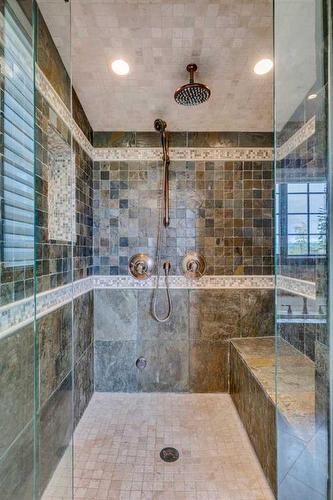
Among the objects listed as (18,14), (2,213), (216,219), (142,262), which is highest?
(18,14)

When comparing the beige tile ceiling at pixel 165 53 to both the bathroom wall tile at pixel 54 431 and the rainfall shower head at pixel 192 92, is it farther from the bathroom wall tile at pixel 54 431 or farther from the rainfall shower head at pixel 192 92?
the bathroom wall tile at pixel 54 431

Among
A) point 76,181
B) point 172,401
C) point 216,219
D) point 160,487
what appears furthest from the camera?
point 216,219

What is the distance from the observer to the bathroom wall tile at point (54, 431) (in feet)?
3.96

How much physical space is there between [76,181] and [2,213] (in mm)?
1216

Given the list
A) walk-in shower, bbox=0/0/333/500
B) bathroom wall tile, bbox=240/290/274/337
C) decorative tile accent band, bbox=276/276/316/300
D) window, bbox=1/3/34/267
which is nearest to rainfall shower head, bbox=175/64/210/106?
walk-in shower, bbox=0/0/333/500

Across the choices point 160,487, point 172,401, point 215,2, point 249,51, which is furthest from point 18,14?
point 172,401

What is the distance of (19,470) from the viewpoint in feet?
3.50

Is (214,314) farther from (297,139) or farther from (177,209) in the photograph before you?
(297,139)

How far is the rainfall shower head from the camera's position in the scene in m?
1.70

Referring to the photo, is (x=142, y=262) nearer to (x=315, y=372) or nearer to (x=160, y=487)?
(x=160, y=487)

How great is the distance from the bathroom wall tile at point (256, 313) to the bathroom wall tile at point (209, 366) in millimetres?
289

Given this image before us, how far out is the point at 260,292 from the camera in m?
2.61

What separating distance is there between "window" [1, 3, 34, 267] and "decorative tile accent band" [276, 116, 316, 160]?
1097mm

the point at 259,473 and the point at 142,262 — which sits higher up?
the point at 142,262
